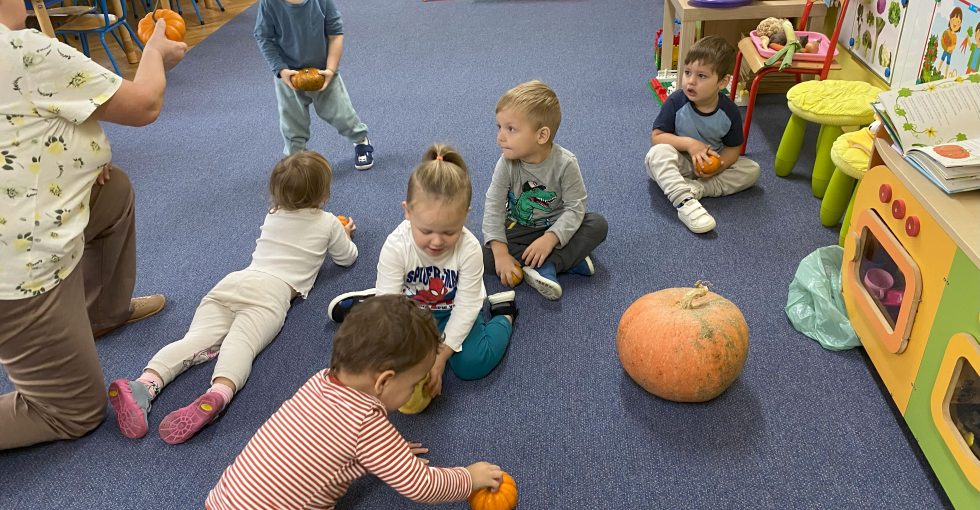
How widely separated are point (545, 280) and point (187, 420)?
121 cm

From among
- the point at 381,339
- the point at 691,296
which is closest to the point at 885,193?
the point at 691,296

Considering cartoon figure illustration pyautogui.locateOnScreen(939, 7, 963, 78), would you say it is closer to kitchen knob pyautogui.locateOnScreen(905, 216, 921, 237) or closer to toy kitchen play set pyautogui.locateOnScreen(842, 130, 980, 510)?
toy kitchen play set pyautogui.locateOnScreen(842, 130, 980, 510)

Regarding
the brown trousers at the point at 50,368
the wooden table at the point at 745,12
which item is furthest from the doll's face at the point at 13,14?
the wooden table at the point at 745,12

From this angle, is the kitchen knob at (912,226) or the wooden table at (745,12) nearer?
the kitchen knob at (912,226)

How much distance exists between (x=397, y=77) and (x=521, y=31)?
135 cm

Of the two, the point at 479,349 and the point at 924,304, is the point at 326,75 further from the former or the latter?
the point at 924,304

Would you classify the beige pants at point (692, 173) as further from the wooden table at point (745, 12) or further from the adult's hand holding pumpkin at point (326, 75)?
the adult's hand holding pumpkin at point (326, 75)

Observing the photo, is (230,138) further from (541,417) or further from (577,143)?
(541,417)

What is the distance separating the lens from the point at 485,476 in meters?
1.66

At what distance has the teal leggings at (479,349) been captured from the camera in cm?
209

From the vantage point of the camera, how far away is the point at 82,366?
1.92 meters

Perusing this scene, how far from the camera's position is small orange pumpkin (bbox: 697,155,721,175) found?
2.96m

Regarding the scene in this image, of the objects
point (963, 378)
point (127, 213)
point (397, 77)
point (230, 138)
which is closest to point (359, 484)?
point (127, 213)

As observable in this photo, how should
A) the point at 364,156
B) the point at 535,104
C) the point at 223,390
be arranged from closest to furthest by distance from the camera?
the point at 223,390 → the point at 535,104 → the point at 364,156
